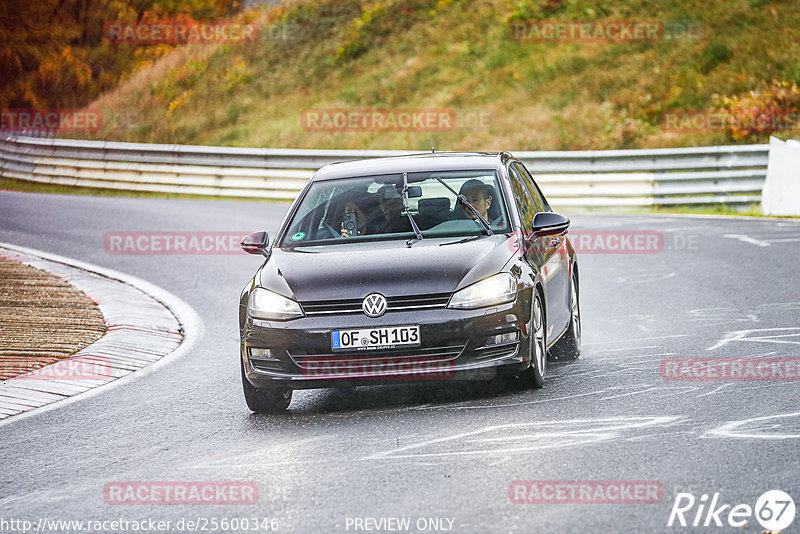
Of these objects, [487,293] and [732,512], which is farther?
[487,293]

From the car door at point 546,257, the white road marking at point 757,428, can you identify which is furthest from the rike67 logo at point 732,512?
the car door at point 546,257

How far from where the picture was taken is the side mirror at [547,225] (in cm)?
856

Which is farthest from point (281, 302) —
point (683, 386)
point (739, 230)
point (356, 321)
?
point (739, 230)

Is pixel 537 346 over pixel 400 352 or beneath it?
beneath

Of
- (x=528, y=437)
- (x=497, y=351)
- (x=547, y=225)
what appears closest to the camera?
(x=528, y=437)

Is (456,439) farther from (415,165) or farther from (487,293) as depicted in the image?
(415,165)

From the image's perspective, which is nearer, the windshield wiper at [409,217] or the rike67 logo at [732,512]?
the rike67 logo at [732,512]

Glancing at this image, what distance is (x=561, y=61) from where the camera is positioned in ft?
124

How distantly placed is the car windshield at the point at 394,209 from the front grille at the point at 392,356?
46.5 inches

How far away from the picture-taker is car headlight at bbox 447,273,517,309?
25.1 ft

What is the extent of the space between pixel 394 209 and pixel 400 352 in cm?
159

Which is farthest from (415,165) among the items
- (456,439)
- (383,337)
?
(456,439)

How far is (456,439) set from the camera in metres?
6.84

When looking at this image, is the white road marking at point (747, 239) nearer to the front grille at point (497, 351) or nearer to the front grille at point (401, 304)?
the front grille at point (497, 351)
